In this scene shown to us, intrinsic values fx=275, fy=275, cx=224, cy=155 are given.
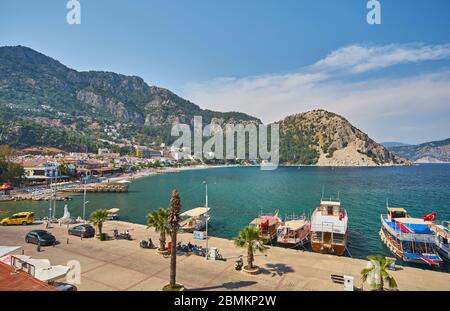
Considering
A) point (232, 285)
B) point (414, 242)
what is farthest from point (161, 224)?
point (414, 242)

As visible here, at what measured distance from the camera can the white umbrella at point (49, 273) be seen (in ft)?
56.4

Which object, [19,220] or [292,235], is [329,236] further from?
[19,220]

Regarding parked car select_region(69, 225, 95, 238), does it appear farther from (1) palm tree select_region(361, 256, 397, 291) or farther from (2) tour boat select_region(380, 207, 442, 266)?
(2) tour boat select_region(380, 207, 442, 266)

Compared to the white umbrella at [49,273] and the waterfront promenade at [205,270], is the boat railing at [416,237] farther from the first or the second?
the white umbrella at [49,273]

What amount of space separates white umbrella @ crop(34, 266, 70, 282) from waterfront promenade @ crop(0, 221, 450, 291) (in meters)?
2.04

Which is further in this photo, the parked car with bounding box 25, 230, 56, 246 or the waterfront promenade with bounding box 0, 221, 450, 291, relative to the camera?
the parked car with bounding box 25, 230, 56, 246

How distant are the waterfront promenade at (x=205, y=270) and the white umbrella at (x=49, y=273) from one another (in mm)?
2043

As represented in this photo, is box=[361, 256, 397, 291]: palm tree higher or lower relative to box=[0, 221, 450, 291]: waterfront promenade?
higher

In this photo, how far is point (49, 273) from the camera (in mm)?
17734

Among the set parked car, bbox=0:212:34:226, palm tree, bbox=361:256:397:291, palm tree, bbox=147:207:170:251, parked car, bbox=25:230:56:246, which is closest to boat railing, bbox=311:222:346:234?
palm tree, bbox=361:256:397:291

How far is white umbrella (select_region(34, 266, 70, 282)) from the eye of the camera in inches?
677
